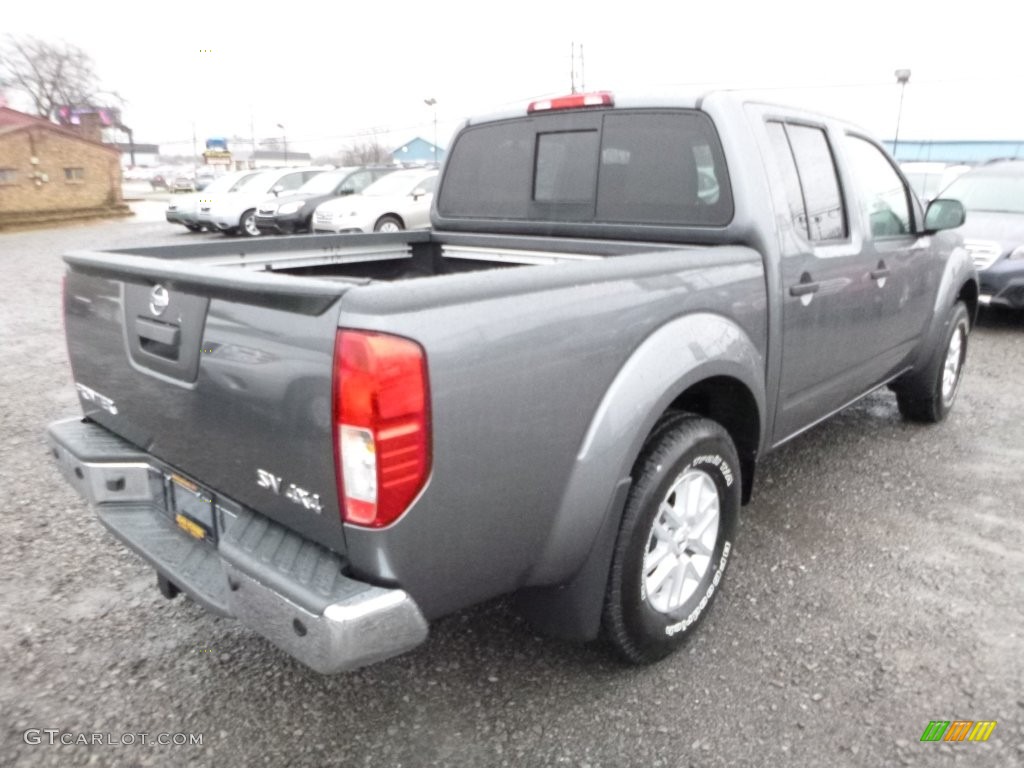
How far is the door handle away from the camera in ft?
10.1

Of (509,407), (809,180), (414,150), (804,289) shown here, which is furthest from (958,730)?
(414,150)

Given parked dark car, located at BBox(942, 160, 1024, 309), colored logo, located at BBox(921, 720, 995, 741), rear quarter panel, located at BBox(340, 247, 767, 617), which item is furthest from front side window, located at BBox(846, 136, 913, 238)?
parked dark car, located at BBox(942, 160, 1024, 309)

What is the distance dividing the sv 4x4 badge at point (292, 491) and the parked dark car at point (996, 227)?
7.39 meters

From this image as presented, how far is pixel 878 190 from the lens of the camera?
13.1 feet

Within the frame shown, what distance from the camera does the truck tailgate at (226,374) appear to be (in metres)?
1.83

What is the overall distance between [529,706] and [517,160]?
8.12 feet

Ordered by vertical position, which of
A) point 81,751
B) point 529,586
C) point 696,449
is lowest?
point 81,751

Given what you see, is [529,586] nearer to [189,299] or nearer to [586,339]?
[586,339]

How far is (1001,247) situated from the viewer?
26.0ft

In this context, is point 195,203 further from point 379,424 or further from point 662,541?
point 379,424

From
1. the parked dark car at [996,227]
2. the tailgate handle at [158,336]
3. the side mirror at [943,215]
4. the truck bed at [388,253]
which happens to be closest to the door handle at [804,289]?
the truck bed at [388,253]

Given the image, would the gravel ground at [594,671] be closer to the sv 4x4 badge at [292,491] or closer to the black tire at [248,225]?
the sv 4x4 badge at [292,491]

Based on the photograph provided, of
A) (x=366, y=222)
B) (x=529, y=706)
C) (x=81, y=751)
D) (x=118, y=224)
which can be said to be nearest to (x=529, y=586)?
(x=529, y=706)

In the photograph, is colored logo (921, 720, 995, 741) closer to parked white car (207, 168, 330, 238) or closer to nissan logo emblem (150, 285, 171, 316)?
nissan logo emblem (150, 285, 171, 316)
